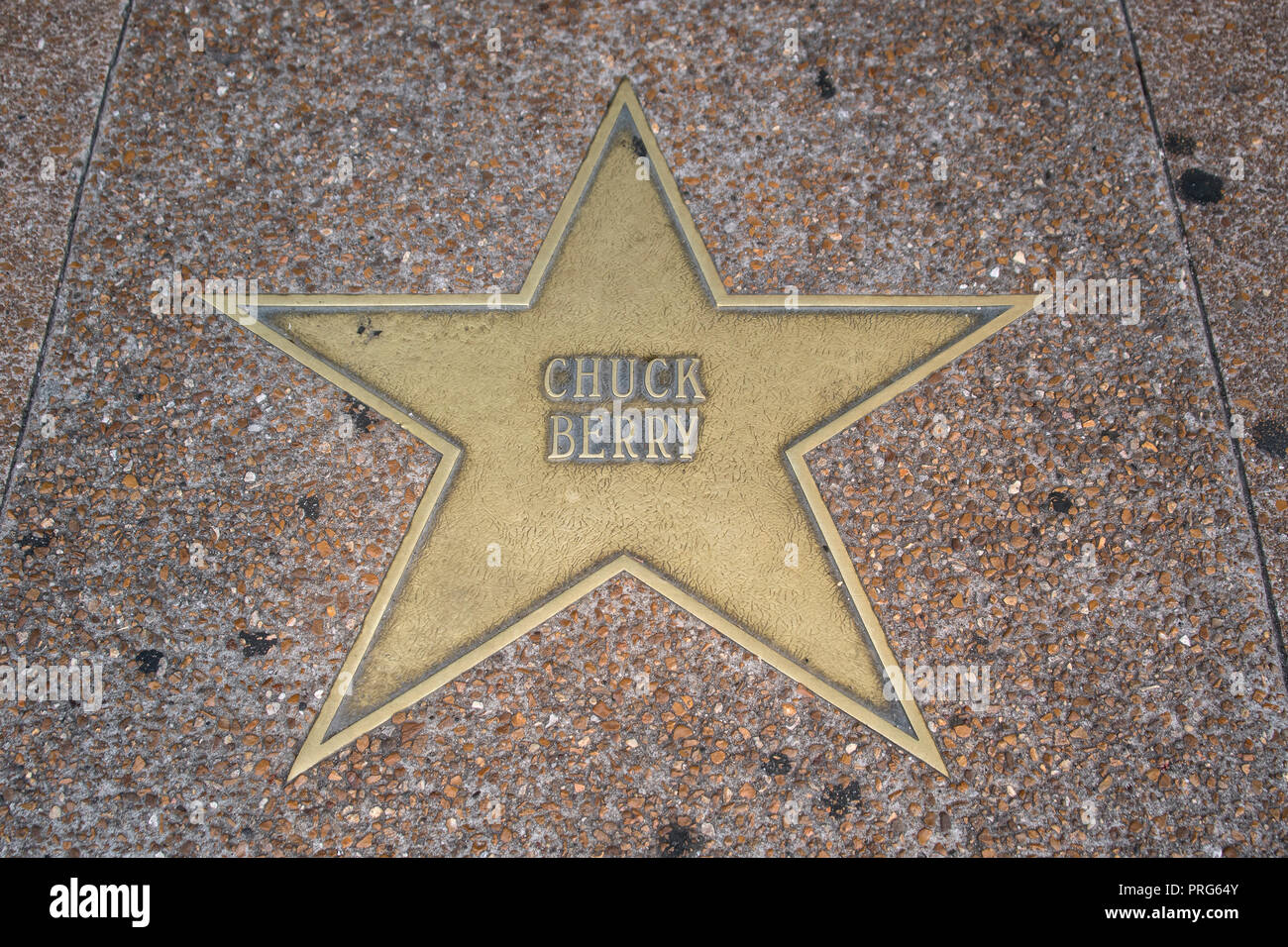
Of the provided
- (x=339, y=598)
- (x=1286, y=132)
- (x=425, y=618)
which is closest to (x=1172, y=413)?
(x=1286, y=132)

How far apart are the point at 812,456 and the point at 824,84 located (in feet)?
4.78

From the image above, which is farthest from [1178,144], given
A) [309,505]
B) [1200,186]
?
[309,505]

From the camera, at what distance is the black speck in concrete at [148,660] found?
2.46 meters

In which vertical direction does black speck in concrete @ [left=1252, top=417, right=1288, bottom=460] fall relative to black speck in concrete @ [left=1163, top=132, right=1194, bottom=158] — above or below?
below

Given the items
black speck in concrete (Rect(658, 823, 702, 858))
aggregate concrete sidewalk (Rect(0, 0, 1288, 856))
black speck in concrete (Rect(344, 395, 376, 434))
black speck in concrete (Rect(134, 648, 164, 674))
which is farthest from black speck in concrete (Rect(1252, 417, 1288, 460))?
black speck in concrete (Rect(134, 648, 164, 674))

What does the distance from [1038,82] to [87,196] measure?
367cm

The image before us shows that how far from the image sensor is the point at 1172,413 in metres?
2.58

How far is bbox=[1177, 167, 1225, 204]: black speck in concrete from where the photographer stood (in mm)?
2689

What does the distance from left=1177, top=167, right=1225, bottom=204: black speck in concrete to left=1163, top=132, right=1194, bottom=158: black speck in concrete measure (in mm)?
75

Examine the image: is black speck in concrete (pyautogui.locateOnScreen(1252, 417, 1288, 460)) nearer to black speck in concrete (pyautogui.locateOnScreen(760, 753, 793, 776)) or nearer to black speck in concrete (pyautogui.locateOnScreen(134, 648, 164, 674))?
black speck in concrete (pyautogui.locateOnScreen(760, 753, 793, 776))

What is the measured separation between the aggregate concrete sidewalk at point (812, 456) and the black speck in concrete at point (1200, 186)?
2cm

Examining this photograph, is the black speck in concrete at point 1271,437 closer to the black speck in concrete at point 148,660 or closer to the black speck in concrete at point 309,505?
the black speck in concrete at point 309,505

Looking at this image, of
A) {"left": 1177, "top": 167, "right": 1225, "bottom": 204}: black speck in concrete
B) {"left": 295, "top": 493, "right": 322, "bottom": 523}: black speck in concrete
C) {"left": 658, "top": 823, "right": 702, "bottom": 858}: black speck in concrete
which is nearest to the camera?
{"left": 658, "top": 823, "right": 702, "bottom": 858}: black speck in concrete
